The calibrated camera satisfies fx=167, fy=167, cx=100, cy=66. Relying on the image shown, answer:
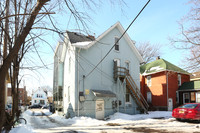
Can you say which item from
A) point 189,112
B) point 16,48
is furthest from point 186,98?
point 16,48

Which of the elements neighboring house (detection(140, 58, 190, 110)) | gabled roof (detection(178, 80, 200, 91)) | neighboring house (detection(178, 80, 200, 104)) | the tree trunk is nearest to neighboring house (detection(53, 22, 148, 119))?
neighboring house (detection(140, 58, 190, 110))

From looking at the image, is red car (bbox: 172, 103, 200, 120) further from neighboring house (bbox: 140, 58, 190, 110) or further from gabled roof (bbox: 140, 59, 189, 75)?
gabled roof (bbox: 140, 59, 189, 75)

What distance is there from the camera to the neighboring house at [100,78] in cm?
1586

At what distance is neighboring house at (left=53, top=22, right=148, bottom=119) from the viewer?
52.0 feet

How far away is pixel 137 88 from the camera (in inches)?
776

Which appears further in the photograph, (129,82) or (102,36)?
(129,82)

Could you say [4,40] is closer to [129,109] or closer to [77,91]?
[77,91]

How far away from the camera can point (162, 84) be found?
78.1 feet

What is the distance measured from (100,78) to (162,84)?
36.2ft

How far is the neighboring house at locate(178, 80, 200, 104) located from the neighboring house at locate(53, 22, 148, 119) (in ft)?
30.0

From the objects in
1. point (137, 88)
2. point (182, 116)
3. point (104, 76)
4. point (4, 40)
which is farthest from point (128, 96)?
point (4, 40)

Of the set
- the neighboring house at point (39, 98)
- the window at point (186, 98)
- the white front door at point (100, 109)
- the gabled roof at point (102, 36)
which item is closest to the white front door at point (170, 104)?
the window at point (186, 98)

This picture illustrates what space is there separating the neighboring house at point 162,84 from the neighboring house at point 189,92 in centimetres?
Answer: 85

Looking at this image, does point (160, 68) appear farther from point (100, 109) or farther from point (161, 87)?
point (100, 109)
